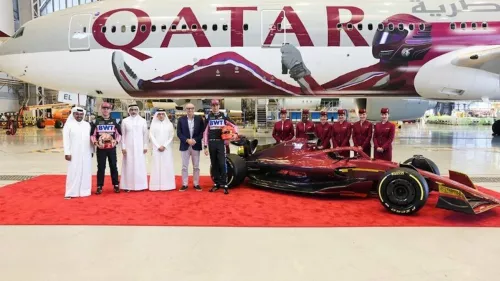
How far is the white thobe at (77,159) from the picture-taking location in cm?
544

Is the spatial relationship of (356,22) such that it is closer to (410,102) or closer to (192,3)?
(192,3)

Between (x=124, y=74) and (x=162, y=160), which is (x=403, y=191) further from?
(x=124, y=74)

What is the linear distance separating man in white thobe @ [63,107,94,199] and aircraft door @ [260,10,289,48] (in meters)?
5.84

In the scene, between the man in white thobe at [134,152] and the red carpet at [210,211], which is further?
the man in white thobe at [134,152]

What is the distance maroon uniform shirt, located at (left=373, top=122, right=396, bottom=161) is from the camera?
6.63 meters

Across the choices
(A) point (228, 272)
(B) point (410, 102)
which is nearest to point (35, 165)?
(A) point (228, 272)

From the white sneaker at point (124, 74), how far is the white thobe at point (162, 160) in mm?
4954

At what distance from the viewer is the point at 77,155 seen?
217 inches

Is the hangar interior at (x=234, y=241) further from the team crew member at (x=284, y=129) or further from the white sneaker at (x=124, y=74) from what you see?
the white sneaker at (x=124, y=74)

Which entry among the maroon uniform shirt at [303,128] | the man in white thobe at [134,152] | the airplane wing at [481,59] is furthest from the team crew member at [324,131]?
the airplane wing at [481,59]

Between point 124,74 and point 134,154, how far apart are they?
17.1ft

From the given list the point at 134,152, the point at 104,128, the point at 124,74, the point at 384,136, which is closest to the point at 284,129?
the point at 384,136

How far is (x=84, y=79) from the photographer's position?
1067cm

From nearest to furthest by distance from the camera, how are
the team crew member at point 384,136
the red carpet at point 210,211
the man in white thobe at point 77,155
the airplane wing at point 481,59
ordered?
1. the red carpet at point 210,211
2. the man in white thobe at point 77,155
3. the team crew member at point 384,136
4. the airplane wing at point 481,59
